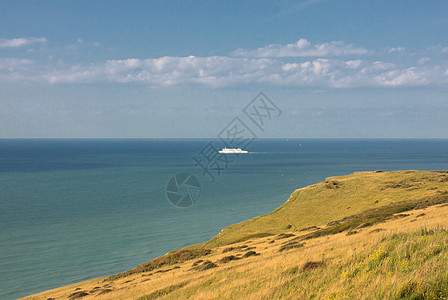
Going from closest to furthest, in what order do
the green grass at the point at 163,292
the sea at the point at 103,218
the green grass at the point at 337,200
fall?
the green grass at the point at 163,292 → the sea at the point at 103,218 → the green grass at the point at 337,200

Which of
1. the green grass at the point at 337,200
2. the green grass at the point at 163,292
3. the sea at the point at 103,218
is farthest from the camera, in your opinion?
the green grass at the point at 337,200

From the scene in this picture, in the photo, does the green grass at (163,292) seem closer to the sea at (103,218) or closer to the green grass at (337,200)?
the sea at (103,218)

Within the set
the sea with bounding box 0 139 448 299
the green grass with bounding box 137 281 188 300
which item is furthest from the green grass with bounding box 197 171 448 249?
the green grass with bounding box 137 281 188 300

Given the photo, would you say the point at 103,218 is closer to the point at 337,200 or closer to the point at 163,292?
the point at 337,200

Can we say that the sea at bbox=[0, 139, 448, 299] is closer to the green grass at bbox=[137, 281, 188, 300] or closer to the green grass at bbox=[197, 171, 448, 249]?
the green grass at bbox=[197, 171, 448, 249]

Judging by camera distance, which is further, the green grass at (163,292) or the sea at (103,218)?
the sea at (103,218)

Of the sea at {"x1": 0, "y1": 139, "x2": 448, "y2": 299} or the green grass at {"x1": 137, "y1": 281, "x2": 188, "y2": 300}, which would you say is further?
the sea at {"x1": 0, "y1": 139, "x2": 448, "y2": 299}

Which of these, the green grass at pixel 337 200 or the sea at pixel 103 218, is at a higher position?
the sea at pixel 103 218

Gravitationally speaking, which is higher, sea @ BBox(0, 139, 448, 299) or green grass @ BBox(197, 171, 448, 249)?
sea @ BBox(0, 139, 448, 299)

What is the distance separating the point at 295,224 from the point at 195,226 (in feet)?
61.0

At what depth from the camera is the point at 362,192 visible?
64750 millimetres

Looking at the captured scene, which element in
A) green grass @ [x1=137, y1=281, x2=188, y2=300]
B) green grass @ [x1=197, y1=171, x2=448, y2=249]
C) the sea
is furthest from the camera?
green grass @ [x1=197, y1=171, x2=448, y2=249]

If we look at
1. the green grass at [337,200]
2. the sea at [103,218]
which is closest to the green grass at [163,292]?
the sea at [103,218]

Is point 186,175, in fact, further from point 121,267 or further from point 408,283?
point 408,283
